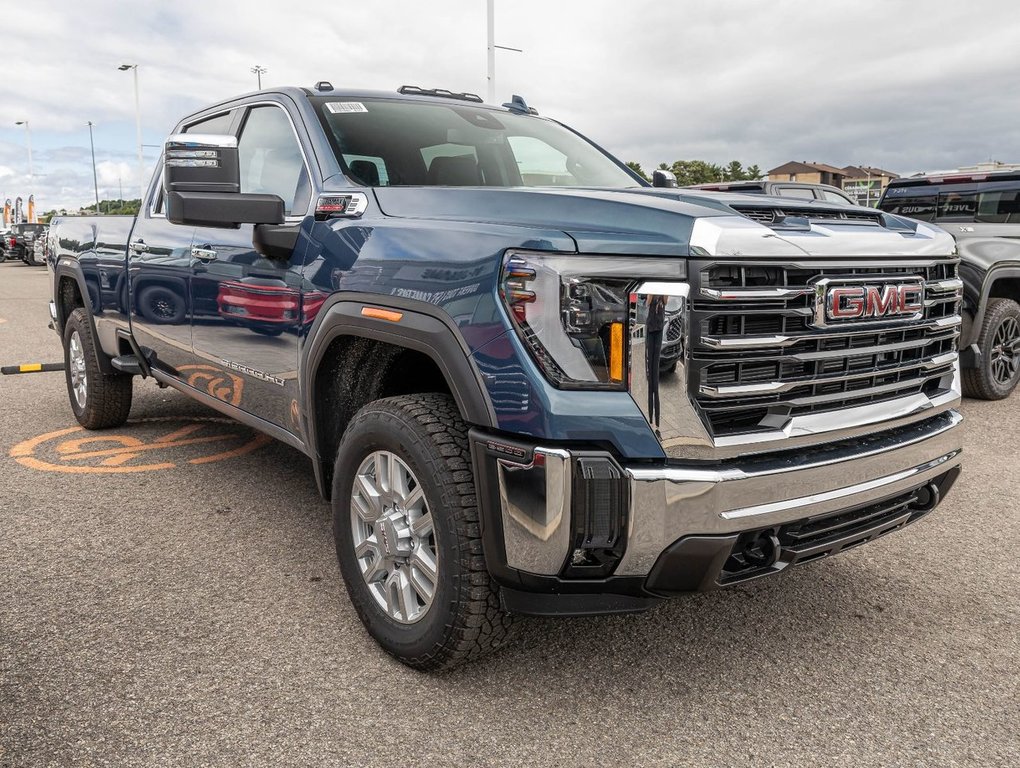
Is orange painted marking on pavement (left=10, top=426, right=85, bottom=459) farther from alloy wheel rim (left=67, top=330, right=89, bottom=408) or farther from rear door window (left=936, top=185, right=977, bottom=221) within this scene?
rear door window (left=936, top=185, right=977, bottom=221)

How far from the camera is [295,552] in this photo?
383cm

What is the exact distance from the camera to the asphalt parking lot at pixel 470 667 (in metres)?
2.43

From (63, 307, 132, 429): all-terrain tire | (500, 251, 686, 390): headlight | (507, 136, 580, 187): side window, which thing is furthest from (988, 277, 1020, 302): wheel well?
(63, 307, 132, 429): all-terrain tire

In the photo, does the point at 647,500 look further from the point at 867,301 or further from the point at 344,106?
the point at 344,106

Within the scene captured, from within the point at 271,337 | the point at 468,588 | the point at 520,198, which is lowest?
the point at 468,588

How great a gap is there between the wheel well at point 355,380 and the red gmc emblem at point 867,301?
3.79 ft

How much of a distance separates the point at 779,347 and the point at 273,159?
2374 millimetres

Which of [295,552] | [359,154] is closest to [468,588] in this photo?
[295,552]

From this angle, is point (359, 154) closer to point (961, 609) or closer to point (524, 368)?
point (524, 368)

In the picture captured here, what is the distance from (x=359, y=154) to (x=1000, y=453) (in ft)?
14.1

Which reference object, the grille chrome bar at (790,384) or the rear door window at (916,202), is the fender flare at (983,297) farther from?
the grille chrome bar at (790,384)

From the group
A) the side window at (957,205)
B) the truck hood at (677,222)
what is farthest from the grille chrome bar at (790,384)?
the side window at (957,205)

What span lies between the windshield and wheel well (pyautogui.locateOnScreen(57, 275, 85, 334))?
10.5ft

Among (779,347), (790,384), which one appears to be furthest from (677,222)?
(790,384)
